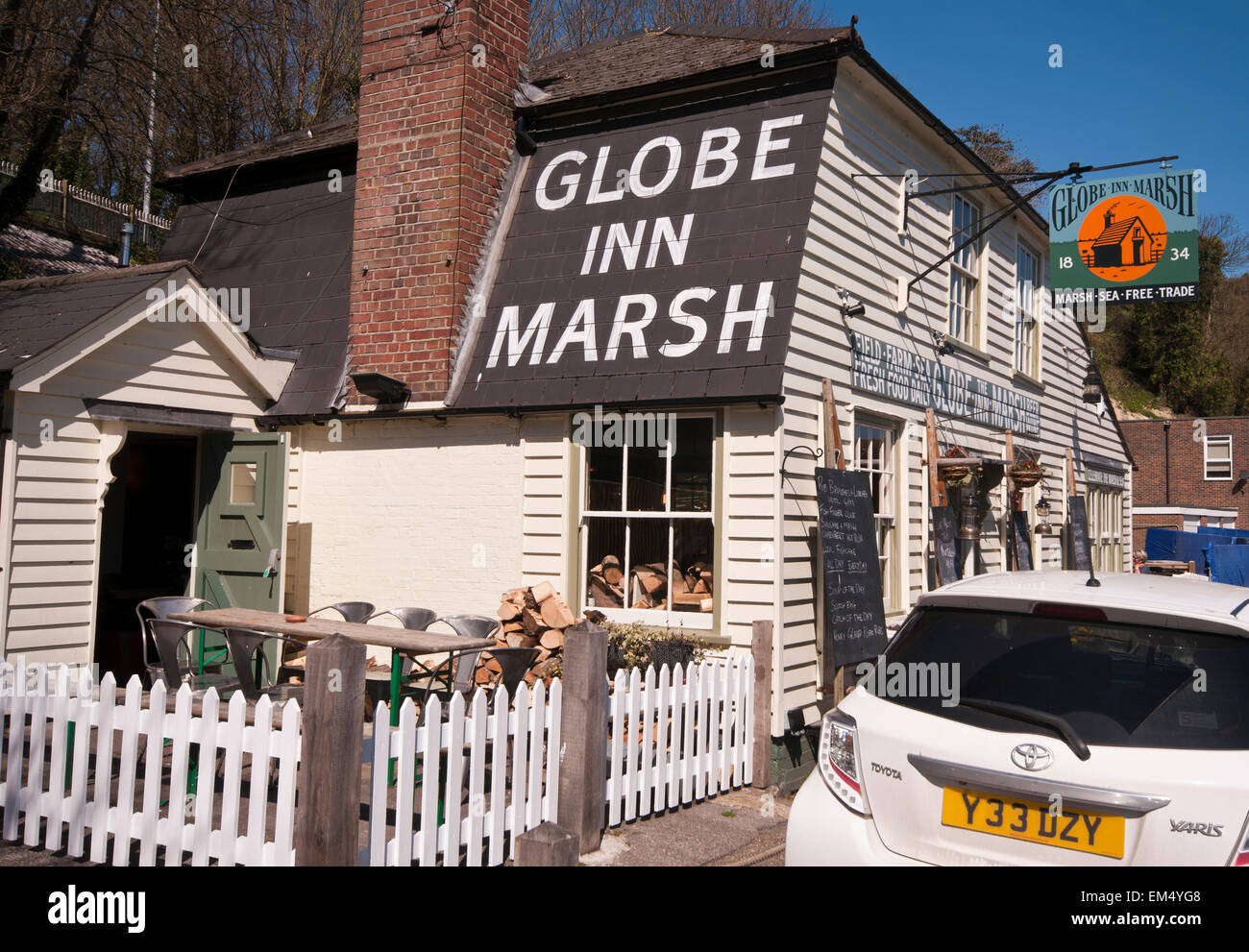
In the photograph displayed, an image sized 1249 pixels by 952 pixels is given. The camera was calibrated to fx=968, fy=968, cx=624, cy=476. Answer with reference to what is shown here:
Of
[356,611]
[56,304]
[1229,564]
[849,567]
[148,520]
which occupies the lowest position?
[356,611]

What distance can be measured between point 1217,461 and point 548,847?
4754 centimetres

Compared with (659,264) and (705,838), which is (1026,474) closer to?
(659,264)

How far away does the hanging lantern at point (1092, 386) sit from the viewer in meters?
17.6

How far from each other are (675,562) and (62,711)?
16.1 ft

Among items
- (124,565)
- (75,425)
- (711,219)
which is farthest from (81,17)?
(711,219)

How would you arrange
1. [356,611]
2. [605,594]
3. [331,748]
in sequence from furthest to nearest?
[356,611]
[605,594]
[331,748]

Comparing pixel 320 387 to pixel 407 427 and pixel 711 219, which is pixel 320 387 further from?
pixel 711 219

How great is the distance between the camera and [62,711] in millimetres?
5410

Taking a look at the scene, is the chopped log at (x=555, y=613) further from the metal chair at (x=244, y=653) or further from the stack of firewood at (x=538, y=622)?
the metal chair at (x=244, y=653)

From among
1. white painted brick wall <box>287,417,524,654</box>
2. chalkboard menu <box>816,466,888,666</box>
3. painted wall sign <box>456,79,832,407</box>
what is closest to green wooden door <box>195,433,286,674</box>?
white painted brick wall <box>287,417,524,654</box>

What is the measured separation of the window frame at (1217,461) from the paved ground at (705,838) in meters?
44.0

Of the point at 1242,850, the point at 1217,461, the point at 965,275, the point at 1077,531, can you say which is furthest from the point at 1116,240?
the point at 1217,461

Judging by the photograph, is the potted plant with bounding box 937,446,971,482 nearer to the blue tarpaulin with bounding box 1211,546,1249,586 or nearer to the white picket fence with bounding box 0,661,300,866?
the white picket fence with bounding box 0,661,300,866

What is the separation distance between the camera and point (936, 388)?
38.2 ft
